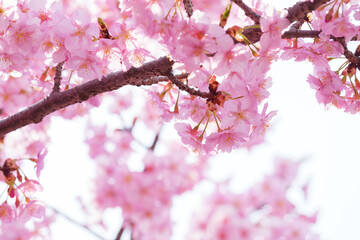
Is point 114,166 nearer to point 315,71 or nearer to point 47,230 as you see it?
point 47,230

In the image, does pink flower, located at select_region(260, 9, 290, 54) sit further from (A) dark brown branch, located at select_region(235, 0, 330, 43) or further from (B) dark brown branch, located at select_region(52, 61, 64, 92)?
(B) dark brown branch, located at select_region(52, 61, 64, 92)

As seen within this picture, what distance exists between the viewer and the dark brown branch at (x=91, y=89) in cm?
165

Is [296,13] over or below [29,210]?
over

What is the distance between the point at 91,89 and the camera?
1847mm

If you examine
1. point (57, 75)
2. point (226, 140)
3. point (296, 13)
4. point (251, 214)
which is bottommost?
point (226, 140)

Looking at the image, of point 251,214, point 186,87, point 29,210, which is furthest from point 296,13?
point 251,214

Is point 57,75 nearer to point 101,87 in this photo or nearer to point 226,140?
point 101,87

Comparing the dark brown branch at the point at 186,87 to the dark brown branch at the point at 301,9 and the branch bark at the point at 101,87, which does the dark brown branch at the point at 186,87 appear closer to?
the branch bark at the point at 101,87

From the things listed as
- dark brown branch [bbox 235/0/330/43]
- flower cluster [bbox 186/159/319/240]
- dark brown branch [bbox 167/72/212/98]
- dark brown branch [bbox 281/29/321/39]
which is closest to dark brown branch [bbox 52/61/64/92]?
dark brown branch [bbox 167/72/212/98]

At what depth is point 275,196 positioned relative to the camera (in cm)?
828

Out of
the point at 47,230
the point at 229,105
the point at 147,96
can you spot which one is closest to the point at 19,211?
the point at 147,96

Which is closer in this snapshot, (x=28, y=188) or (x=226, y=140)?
(x=226, y=140)

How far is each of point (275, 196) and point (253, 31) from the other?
24.0 feet

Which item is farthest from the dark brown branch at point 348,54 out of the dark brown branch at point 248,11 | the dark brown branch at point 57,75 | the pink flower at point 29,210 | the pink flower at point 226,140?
the pink flower at point 29,210
